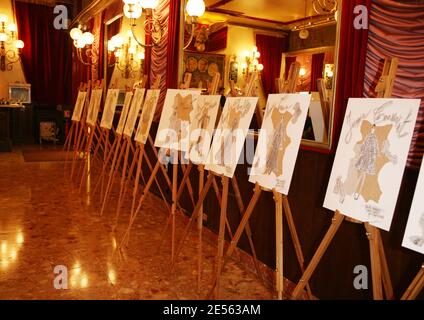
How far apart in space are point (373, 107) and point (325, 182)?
0.86m

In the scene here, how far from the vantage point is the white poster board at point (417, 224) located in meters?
1.58

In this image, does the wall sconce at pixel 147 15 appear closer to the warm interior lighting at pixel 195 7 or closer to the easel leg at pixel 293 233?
the warm interior lighting at pixel 195 7

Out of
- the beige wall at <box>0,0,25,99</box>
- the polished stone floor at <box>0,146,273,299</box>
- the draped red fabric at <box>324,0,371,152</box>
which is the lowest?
the polished stone floor at <box>0,146,273,299</box>

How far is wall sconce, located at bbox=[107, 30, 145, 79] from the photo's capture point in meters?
7.10

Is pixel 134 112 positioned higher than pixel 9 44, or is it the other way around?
pixel 9 44

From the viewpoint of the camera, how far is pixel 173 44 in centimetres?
478

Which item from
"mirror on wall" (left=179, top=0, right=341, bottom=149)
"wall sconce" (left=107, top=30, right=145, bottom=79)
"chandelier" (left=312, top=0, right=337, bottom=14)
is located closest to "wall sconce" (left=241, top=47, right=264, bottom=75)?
"mirror on wall" (left=179, top=0, right=341, bottom=149)

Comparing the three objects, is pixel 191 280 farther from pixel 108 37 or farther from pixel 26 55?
pixel 26 55

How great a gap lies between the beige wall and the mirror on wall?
301 inches

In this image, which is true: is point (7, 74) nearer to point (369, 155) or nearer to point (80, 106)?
point (80, 106)

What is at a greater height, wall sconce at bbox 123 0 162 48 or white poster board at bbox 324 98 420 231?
wall sconce at bbox 123 0 162 48

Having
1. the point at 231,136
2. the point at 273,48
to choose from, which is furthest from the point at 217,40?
the point at 231,136

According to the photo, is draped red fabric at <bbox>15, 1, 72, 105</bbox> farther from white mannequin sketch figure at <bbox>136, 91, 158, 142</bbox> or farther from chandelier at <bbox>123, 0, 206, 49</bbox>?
white mannequin sketch figure at <bbox>136, 91, 158, 142</bbox>

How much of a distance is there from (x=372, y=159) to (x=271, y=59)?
7.25 feet
